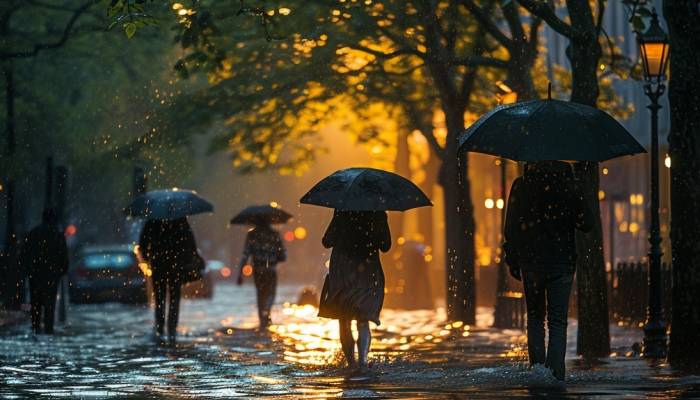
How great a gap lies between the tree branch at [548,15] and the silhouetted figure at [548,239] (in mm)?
3423

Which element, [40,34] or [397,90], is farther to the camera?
[40,34]

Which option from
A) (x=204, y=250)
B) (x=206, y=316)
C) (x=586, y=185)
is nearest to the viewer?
(x=586, y=185)

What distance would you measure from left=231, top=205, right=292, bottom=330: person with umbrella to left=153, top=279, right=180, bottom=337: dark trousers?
9.40ft

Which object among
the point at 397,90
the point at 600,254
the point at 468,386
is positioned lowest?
the point at 468,386

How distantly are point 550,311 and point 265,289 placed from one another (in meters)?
12.5

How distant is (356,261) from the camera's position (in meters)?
16.1

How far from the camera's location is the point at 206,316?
33594 mm

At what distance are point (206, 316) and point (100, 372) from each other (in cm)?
1733

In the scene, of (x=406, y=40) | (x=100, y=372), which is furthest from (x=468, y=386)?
(x=406, y=40)

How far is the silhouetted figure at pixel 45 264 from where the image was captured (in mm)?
24516

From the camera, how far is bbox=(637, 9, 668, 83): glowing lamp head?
1867 centimetres

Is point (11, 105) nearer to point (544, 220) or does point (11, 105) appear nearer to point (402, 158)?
point (402, 158)

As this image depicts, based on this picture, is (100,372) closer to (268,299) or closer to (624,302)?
(268,299)

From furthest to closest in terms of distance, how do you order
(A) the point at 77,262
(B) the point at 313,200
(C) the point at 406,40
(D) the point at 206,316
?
(A) the point at 77,262, (D) the point at 206,316, (C) the point at 406,40, (B) the point at 313,200
